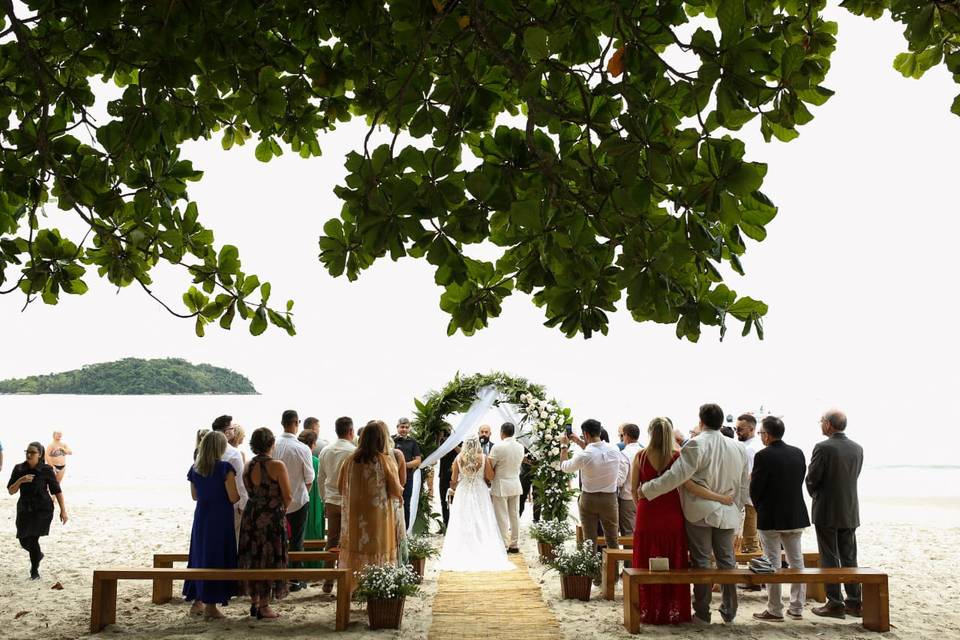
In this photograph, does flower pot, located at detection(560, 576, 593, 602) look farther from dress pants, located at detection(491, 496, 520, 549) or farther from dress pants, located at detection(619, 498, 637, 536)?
dress pants, located at detection(491, 496, 520, 549)

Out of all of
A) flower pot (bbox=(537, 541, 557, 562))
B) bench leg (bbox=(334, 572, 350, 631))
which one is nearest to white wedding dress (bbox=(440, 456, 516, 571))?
flower pot (bbox=(537, 541, 557, 562))

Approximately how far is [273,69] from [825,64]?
2368 millimetres

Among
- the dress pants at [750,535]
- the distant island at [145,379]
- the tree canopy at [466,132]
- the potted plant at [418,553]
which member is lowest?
the potted plant at [418,553]

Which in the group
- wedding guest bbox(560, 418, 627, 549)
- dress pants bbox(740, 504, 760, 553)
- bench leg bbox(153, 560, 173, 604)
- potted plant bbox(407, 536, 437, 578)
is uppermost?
wedding guest bbox(560, 418, 627, 549)

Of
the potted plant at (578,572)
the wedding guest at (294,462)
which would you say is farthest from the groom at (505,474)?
the wedding guest at (294,462)

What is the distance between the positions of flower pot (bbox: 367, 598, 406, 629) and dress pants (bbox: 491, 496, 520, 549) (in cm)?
436

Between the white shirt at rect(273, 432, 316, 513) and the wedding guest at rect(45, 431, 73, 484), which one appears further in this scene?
the wedding guest at rect(45, 431, 73, 484)

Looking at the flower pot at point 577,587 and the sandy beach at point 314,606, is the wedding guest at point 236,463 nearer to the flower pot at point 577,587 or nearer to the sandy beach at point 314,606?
the sandy beach at point 314,606

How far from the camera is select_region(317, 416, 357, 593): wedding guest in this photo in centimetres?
827

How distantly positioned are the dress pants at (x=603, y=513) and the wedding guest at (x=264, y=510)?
341cm

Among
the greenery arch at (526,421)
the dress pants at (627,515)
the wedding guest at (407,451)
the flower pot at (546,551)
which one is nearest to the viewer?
the dress pants at (627,515)

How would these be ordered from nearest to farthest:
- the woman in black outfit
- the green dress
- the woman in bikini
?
1. the woman in black outfit
2. the green dress
3. the woman in bikini

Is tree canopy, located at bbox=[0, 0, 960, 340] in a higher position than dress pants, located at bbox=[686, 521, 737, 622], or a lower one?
higher

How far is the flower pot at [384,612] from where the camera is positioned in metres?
6.96
